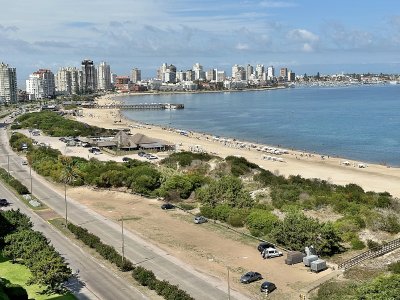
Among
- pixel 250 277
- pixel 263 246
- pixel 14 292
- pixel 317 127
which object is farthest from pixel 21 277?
pixel 317 127

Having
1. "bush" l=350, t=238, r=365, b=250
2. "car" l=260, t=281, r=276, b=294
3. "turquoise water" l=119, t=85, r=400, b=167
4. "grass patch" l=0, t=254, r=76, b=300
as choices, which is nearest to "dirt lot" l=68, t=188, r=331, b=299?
"car" l=260, t=281, r=276, b=294

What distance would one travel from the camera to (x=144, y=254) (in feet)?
116

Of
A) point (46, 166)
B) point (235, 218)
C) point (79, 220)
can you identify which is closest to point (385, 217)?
point (235, 218)

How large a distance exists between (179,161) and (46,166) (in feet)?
53.1

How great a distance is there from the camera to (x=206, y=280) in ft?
100

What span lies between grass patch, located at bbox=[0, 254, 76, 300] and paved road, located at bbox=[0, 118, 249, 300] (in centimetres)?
638

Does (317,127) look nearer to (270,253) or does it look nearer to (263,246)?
(263,246)

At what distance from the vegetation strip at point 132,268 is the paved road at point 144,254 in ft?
3.83

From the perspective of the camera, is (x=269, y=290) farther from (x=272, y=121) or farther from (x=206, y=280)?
(x=272, y=121)

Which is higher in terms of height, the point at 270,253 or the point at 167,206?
the point at 270,253

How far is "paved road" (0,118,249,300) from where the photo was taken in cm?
2923

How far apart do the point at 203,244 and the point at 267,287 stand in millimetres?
9529

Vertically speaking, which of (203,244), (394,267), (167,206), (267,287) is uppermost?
(394,267)

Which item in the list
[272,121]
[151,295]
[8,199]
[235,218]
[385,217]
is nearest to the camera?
[151,295]
